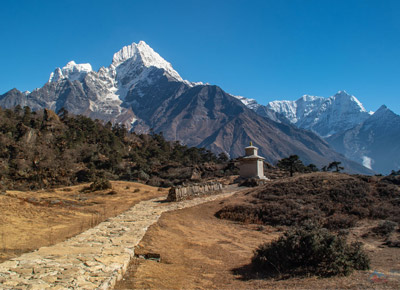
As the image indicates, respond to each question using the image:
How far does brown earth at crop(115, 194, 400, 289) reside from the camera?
590cm

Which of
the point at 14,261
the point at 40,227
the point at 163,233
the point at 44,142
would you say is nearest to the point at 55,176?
the point at 44,142

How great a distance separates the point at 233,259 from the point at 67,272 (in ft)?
15.6

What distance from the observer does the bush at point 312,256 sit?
6.48 metres

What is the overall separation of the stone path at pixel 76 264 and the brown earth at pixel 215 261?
339 mm

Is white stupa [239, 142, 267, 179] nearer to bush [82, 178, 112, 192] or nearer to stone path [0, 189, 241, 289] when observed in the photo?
bush [82, 178, 112, 192]

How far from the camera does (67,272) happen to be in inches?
214

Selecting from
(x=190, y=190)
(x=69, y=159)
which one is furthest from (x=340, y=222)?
(x=69, y=159)

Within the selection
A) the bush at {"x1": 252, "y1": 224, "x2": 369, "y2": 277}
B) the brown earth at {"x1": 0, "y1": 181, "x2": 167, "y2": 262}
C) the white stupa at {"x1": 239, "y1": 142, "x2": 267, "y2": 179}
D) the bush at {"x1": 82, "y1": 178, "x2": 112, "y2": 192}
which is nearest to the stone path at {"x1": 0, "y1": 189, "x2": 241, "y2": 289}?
the brown earth at {"x1": 0, "y1": 181, "x2": 167, "y2": 262}

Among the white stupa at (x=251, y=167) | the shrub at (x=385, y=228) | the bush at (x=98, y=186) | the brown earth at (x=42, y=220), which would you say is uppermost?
the white stupa at (x=251, y=167)

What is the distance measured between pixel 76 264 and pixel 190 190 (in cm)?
1514

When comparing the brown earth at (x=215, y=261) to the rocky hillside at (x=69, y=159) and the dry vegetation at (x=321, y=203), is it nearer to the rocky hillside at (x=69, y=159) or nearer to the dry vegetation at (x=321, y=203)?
the dry vegetation at (x=321, y=203)

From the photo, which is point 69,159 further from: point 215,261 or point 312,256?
point 312,256

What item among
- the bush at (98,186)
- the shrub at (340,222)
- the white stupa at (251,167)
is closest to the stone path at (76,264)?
the shrub at (340,222)

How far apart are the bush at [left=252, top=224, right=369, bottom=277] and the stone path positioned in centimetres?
355
